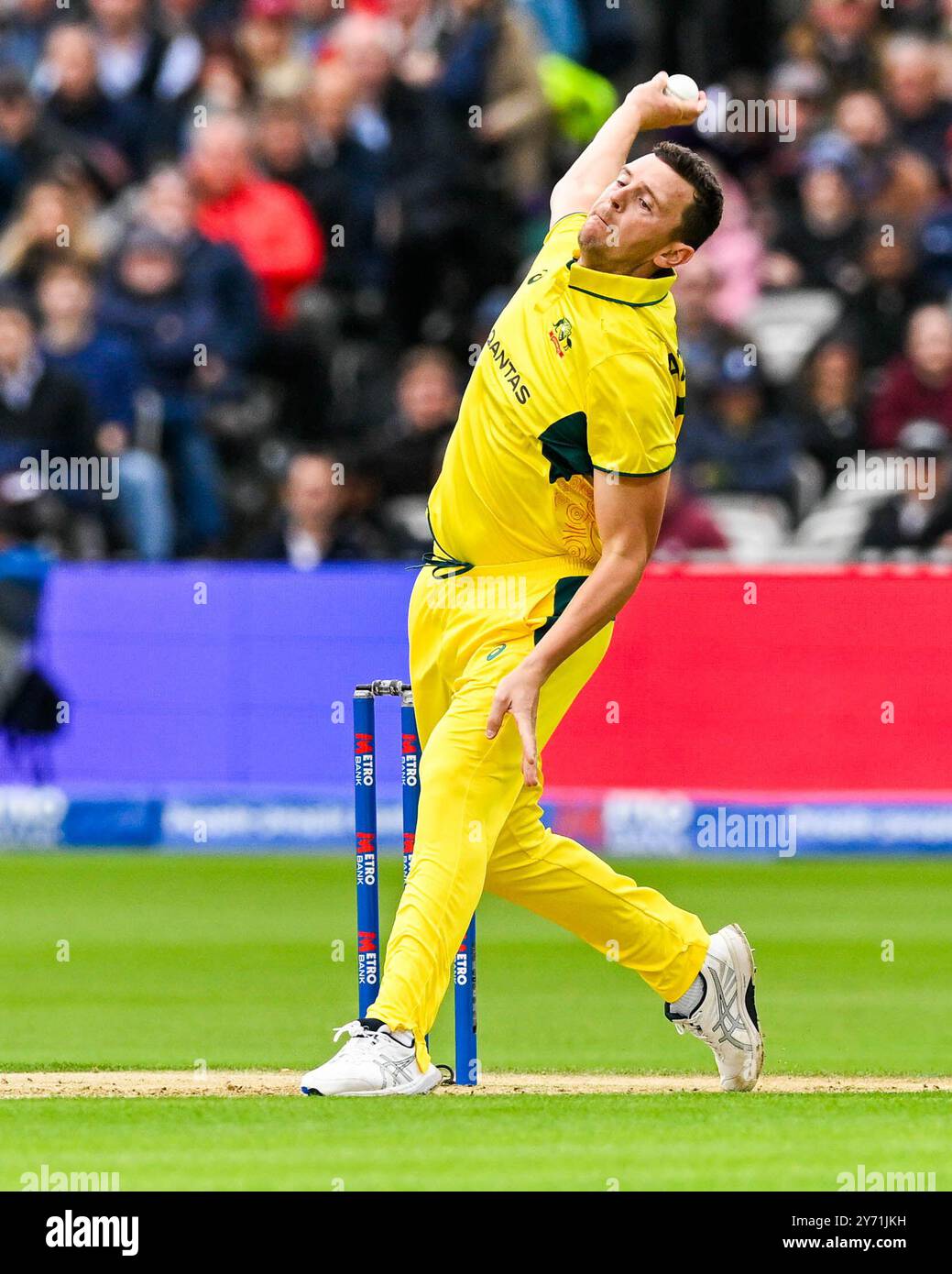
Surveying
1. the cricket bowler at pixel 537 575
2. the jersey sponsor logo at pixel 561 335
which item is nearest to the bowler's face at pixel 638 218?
the cricket bowler at pixel 537 575

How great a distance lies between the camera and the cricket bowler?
7.48 meters

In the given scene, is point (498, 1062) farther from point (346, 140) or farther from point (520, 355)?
point (346, 140)

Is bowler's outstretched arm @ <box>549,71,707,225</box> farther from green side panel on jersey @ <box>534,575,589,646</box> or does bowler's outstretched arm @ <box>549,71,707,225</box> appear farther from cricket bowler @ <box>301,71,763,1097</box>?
green side panel on jersey @ <box>534,575,589,646</box>

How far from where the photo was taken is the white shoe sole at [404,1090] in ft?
24.2

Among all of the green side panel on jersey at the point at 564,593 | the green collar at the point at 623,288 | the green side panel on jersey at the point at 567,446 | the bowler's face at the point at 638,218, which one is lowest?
the green side panel on jersey at the point at 564,593

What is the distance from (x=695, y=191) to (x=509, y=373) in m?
0.77

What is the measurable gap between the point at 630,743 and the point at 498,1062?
18.4ft

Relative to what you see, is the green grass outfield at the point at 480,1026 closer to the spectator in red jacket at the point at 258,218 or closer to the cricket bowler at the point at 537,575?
the cricket bowler at the point at 537,575

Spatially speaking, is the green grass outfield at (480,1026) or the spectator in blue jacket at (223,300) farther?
the spectator in blue jacket at (223,300)

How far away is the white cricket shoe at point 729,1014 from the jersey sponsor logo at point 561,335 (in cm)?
194

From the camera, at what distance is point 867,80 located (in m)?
19.4

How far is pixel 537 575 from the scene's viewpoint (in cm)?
775

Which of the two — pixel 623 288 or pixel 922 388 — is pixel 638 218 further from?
pixel 922 388

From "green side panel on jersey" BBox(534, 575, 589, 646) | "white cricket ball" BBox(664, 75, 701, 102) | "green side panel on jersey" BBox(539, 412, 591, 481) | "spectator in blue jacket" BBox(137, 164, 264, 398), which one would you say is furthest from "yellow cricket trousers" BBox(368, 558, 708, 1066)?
"spectator in blue jacket" BBox(137, 164, 264, 398)
